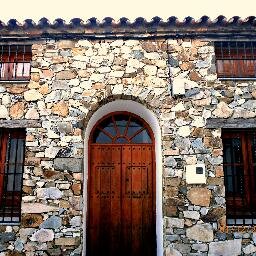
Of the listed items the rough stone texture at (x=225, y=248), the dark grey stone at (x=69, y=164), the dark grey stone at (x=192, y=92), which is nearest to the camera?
the rough stone texture at (x=225, y=248)

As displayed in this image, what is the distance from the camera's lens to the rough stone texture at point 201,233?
17.1ft

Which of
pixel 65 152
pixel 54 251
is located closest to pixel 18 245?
pixel 54 251

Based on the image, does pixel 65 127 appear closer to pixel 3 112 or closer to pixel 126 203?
pixel 3 112

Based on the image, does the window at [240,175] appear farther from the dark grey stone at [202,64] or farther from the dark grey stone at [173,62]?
the dark grey stone at [173,62]

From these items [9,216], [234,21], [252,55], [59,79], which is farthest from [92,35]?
[9,216]

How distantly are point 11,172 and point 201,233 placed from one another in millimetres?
3452

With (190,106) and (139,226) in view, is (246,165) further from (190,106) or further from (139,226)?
(139,226)

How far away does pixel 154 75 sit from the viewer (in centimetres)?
584

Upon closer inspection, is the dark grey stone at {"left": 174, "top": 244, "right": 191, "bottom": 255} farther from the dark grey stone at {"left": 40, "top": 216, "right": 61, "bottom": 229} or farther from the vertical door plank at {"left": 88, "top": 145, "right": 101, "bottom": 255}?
the dark grey stone at {"left": 40, "top": 216, "right": 61, "bottom": 229}

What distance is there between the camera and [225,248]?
17.0ft

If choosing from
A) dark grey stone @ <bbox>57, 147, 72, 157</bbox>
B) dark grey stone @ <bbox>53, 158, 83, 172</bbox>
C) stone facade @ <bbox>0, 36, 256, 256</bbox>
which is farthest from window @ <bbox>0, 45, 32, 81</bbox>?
dark grey stone @ <bbox>53, 158, 83, 172</bbox>

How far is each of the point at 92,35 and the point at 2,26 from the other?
1.68 meters

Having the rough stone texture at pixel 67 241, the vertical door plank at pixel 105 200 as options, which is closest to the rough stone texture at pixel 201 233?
the vertical door plank at pixel 105 200

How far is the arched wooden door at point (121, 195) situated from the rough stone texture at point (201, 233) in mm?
777
